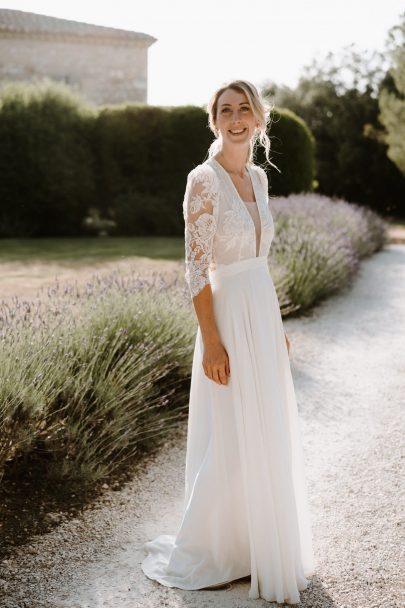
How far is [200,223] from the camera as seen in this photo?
258 cm

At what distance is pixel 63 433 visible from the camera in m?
3.77

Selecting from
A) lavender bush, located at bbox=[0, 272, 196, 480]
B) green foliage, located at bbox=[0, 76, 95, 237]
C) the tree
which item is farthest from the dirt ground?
Answer: the tree

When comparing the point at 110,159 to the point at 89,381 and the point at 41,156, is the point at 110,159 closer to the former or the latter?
the point at 41,156

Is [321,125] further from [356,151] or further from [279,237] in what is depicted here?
[279,237]

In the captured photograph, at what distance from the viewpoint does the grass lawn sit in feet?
40.7

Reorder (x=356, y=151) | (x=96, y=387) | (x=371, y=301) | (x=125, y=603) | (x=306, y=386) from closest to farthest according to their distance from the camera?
Result: (x=125, y=603), (x=96, y=387), (x=306, y=386), (x=371, y=301), (x=356, y=151)

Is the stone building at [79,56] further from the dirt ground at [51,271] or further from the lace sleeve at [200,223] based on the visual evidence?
the lace sleeve at [200,223]

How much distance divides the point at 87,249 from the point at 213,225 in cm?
1164


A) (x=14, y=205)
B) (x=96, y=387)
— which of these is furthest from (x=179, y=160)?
(x=96, y=387)

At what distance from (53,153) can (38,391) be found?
13679mm

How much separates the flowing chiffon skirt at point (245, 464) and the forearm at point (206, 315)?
0.06 m

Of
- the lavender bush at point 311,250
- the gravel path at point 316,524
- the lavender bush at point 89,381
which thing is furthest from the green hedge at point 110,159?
the lavender bush at point 89,381

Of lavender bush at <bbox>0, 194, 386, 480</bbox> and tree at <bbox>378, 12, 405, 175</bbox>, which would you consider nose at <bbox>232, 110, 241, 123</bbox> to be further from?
tree at <bbox>378, 12, 405, 175</bbox>

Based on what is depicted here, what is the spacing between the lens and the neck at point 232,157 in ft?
9.03
